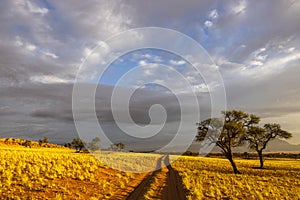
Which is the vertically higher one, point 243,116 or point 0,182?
point 243,116

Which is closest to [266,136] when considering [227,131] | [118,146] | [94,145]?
[227,131]

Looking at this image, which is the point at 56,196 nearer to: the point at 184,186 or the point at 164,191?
the point at 164,191

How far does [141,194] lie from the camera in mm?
17797

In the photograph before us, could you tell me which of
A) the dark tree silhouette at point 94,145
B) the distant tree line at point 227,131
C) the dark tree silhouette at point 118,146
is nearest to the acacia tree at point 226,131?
the distant tree line at point 227,131

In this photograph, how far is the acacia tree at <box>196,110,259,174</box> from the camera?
3547 cm

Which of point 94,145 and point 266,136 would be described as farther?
point 94,145

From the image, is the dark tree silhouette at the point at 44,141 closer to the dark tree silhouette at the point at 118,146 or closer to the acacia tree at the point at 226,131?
the dark tree silhouette at the point at 118,146

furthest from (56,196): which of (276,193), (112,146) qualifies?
(112,146)

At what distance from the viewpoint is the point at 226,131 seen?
35.5 meters

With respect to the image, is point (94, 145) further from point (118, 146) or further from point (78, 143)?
point (118, 146)

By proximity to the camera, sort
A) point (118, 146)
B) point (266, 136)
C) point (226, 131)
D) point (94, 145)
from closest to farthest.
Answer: point (226, 131) → point (266, 136) → point (94, 145) → point (118, 146)

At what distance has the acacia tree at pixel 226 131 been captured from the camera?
116 ft

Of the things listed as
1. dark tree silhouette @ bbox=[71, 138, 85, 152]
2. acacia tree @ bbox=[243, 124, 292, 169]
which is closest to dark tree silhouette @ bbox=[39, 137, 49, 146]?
dark tree silhouette @ bbox=[71, 138, 85, 152]

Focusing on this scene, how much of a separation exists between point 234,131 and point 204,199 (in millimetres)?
20405
